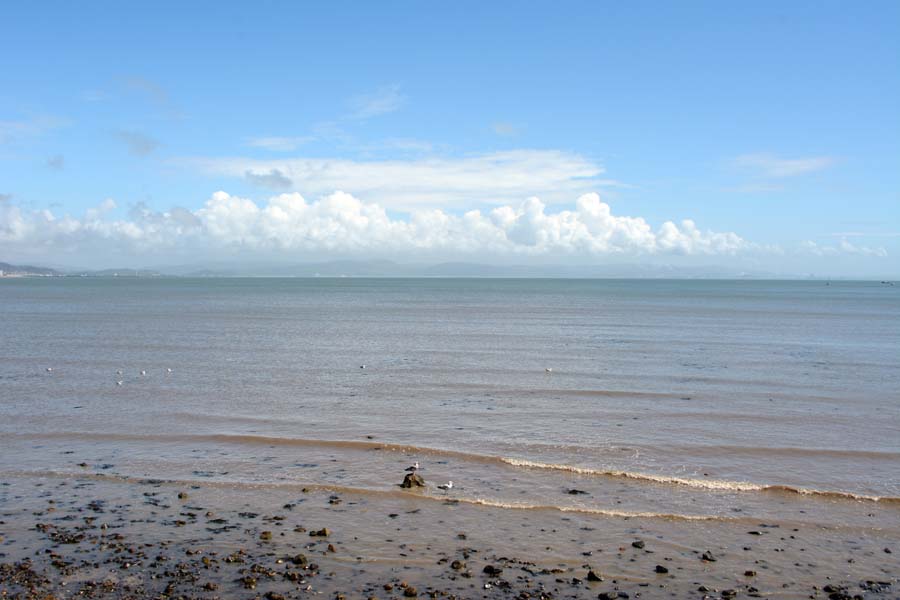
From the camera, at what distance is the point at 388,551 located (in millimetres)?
12906

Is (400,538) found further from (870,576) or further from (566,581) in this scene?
(870,576)

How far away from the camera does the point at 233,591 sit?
1108 centimetres

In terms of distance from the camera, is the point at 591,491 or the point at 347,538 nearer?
the point at 347,538

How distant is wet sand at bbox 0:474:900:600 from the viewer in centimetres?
1136

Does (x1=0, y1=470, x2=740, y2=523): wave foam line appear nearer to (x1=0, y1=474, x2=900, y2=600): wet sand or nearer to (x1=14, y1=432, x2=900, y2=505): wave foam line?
(x1=0, y1=474, x2=900, y2=600): wet sand

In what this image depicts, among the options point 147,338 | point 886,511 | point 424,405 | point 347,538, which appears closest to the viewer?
point 347,538

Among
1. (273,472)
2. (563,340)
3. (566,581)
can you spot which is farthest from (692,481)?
(563,340)

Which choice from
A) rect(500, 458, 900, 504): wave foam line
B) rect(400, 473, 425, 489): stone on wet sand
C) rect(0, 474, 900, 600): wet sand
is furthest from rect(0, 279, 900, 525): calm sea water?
rect(0, 474, 900, 600): wet sand

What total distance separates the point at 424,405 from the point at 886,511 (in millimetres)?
15658

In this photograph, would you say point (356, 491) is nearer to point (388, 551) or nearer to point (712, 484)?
point (388, 551)

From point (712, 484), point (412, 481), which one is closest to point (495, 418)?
point (412, 481)

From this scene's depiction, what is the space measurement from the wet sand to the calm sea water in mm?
1402

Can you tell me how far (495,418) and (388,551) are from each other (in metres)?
12.1

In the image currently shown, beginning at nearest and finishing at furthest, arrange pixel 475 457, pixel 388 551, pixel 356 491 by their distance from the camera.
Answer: pixel 388 551
pixel 356 491
pixel 475 457
